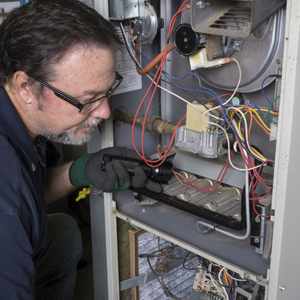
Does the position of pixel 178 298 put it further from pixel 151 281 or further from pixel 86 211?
pixel 86 211

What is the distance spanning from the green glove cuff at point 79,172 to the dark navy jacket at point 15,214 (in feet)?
1.05

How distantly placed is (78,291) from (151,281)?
2.30 feet

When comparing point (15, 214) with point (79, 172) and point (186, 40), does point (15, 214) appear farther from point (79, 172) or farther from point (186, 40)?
point (186, 40)

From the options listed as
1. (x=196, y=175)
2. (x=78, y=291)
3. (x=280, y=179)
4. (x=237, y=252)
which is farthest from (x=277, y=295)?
(x=78, y=291)

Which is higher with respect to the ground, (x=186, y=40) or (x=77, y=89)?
(x=186, y=40)

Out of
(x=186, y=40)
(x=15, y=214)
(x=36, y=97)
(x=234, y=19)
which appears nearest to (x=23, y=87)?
(x=36, y=97)

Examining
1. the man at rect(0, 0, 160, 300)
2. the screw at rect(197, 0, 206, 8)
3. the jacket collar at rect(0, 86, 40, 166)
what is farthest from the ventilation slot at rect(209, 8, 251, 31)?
the jacket collar at rect(0, 86, 40, 166)

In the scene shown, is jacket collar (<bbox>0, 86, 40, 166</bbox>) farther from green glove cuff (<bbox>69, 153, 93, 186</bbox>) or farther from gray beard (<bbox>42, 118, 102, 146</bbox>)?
green glove cuff (<bbox>69, 153, 93, 186</bbox>)

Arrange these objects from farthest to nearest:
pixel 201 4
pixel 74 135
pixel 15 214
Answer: pixel 74 135 → pixel 201 4 → pixel 15 214

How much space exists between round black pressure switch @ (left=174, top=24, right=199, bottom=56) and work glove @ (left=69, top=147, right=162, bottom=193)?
1.33 ft

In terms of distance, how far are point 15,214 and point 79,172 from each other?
498 mm

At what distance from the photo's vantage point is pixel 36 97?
1.04 meters

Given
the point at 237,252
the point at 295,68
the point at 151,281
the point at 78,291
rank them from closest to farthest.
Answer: the point at 295,68, the point at 237,252, the point at 151,281, the point at 78,291

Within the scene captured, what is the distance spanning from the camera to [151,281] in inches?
63.2
